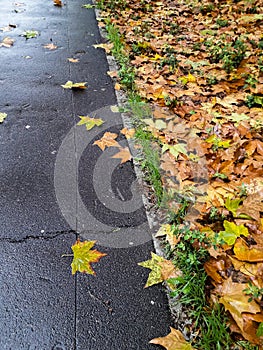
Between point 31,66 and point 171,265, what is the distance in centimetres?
327

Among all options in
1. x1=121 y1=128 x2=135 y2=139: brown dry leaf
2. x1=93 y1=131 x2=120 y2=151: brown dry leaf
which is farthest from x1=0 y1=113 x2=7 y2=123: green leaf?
x1=121 y1=128 x2=135 y2=139: brown dry leaf

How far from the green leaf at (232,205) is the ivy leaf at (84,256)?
878mm

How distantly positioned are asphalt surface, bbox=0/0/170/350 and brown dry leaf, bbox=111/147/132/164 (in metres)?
0.06

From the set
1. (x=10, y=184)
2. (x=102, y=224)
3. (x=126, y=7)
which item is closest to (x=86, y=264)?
(x=102, y=224)

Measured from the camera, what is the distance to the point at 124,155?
273 cm

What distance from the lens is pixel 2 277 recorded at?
1.84 m

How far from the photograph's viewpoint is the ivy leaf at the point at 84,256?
Result: 6.27 ft

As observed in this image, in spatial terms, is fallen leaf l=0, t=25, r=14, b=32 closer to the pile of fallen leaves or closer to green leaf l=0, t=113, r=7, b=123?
the pile of fallen leaves

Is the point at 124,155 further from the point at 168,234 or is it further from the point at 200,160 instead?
the point at 168,234

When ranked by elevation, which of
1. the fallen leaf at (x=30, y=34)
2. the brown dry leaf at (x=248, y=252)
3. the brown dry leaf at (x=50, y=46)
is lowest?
the brown dry leaf at (x=248, y=252)

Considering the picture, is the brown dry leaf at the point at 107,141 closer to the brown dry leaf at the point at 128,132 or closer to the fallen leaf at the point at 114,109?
the brown dry leaf at the point at 128,132

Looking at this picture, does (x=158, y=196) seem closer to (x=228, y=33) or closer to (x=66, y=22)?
(x=228, y=33)

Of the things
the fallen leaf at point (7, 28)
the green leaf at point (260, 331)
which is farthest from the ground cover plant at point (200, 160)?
the fallen leaf at point (7, 28)

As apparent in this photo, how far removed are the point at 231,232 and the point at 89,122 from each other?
1.74m
